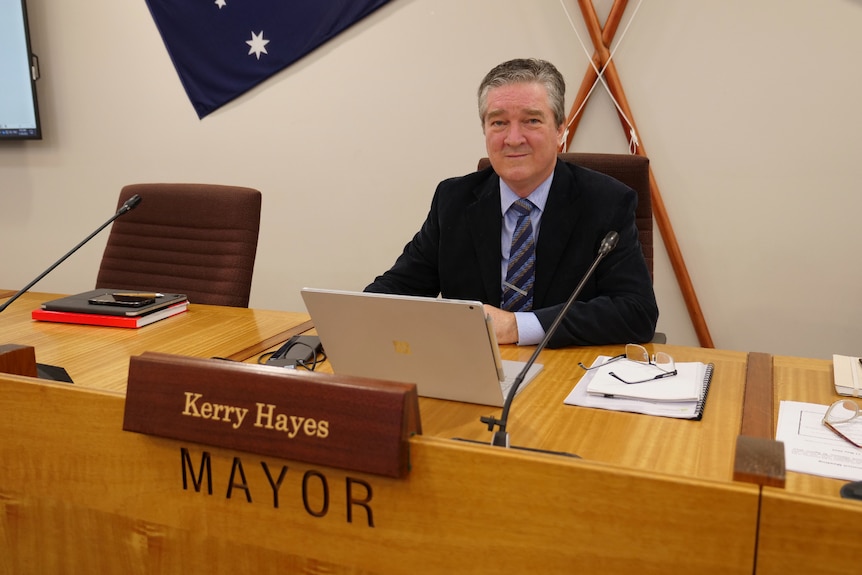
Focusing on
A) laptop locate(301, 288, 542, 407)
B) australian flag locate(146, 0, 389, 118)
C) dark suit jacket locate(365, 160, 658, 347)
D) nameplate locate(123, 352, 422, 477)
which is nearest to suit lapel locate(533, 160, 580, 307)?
dark suit jacket locate(365, 160, 658, 347)

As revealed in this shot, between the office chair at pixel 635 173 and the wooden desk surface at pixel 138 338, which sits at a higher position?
the office chair at pixel 635 173

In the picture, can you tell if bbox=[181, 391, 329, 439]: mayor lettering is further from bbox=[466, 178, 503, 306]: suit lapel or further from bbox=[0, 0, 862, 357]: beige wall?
bbox=[0, 0, 862, 357]: beige wall

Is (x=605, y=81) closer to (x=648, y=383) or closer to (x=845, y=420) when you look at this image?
(x=648, y=383)

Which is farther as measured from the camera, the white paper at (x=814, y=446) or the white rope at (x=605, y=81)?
the white rope at (x=605, y=81)

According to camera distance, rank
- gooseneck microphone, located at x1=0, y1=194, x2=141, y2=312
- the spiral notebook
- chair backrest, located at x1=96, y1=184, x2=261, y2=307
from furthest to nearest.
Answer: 1. chair backrest, located at x1=96, y1=184, x2=261, y2=307
2. gooseneck microphone, located at x1=0, y1=194, x2=141, y2=312
3. the spiral notebook

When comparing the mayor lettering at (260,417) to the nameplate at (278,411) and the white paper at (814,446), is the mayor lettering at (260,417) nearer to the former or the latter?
the nameplate at (278,411)

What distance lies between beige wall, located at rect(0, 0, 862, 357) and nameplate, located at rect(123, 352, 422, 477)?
237 centimetres

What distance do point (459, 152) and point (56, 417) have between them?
2.42 meters

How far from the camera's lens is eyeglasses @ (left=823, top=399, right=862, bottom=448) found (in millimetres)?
1054

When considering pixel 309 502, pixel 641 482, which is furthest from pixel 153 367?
pixel 641 482

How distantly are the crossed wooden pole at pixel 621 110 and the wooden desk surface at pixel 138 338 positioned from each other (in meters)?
1.53

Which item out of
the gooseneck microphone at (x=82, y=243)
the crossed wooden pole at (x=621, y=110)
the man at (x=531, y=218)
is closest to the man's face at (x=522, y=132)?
the man at (x=531, y=218)

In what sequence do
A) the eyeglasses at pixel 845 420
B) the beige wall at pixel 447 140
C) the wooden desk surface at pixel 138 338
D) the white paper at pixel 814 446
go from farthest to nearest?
the beige wall at pixel 447 140 < the wooden desk surface at pixel 138 338 < the eyeglasses at pixel 845 420 < the white paper at pixel 814 446

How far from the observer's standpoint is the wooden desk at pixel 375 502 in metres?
0.63
